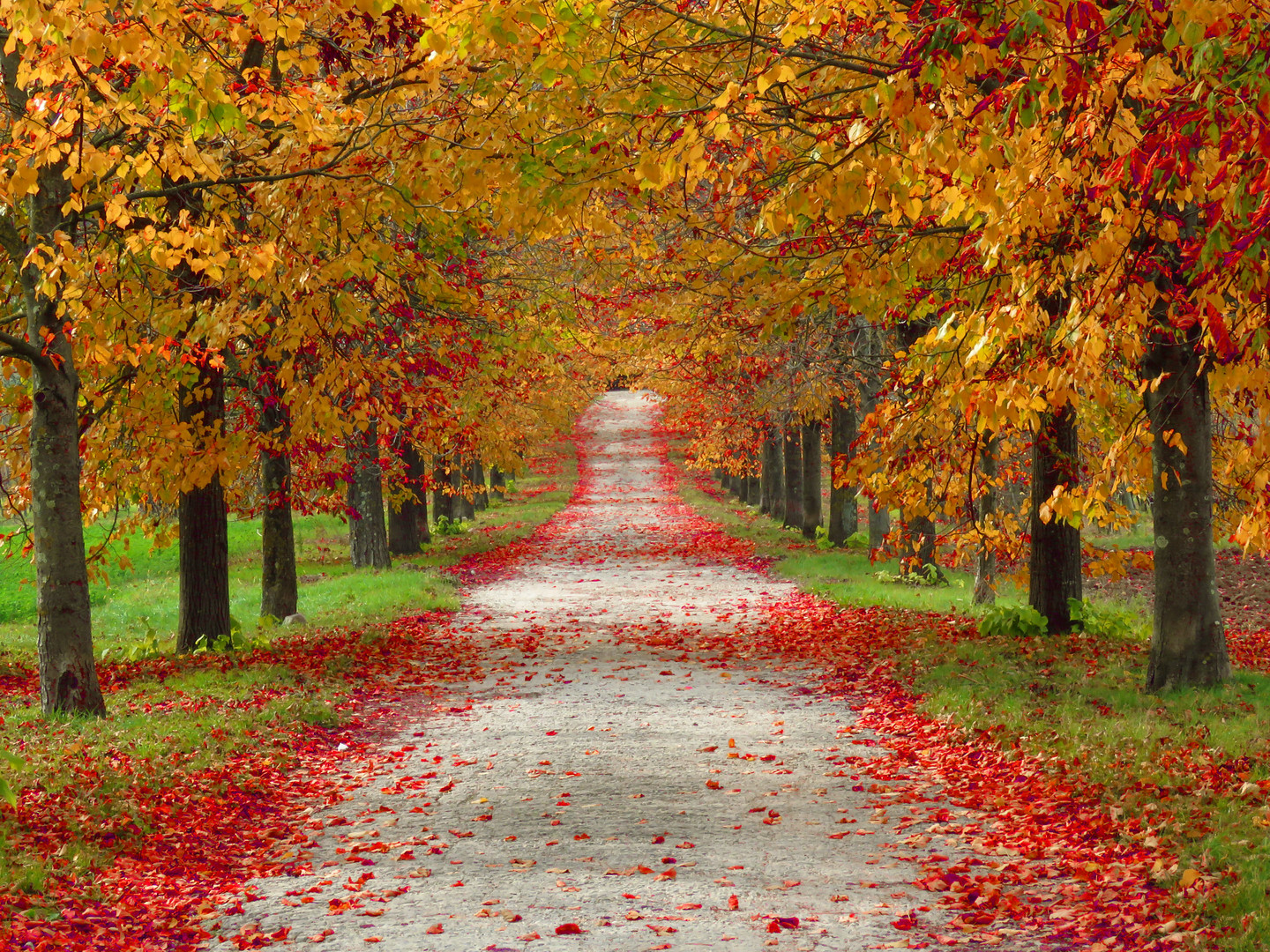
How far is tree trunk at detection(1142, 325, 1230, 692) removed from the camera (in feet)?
29.9

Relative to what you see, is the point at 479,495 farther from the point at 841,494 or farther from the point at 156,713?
the point at 156,713

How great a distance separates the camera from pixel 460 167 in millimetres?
8195

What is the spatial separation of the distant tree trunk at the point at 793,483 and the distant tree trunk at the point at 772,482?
386 cm

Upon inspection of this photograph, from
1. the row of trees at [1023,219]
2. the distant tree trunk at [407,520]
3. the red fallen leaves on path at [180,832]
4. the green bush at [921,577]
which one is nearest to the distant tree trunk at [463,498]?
the distant tree trunk at [407,520]

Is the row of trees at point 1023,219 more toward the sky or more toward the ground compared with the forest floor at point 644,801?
more toward the sky

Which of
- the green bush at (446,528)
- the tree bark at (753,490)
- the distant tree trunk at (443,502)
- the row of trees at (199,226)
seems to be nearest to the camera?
the row of trees at (199,226)

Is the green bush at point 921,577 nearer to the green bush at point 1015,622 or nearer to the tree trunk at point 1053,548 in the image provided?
the green bush at point 1015,622

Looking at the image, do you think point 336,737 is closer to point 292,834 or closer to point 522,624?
point 292,834

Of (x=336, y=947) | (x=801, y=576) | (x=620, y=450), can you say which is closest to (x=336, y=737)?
(x=336, y=947)

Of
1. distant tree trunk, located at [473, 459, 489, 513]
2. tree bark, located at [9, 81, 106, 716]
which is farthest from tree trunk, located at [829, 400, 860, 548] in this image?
distant tree trunk, located at [473, 459, 489, 513]

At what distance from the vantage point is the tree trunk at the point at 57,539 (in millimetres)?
9117

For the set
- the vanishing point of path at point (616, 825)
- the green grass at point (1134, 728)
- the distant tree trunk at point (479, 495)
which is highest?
the distant tree trunk at point (479, 495)

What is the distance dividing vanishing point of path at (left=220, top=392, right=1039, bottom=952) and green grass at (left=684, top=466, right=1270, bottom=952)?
1094 mm

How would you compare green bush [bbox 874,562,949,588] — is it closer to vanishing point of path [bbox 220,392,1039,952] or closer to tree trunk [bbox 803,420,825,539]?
vanishing point of path [bbox 220,392,1039,952]
